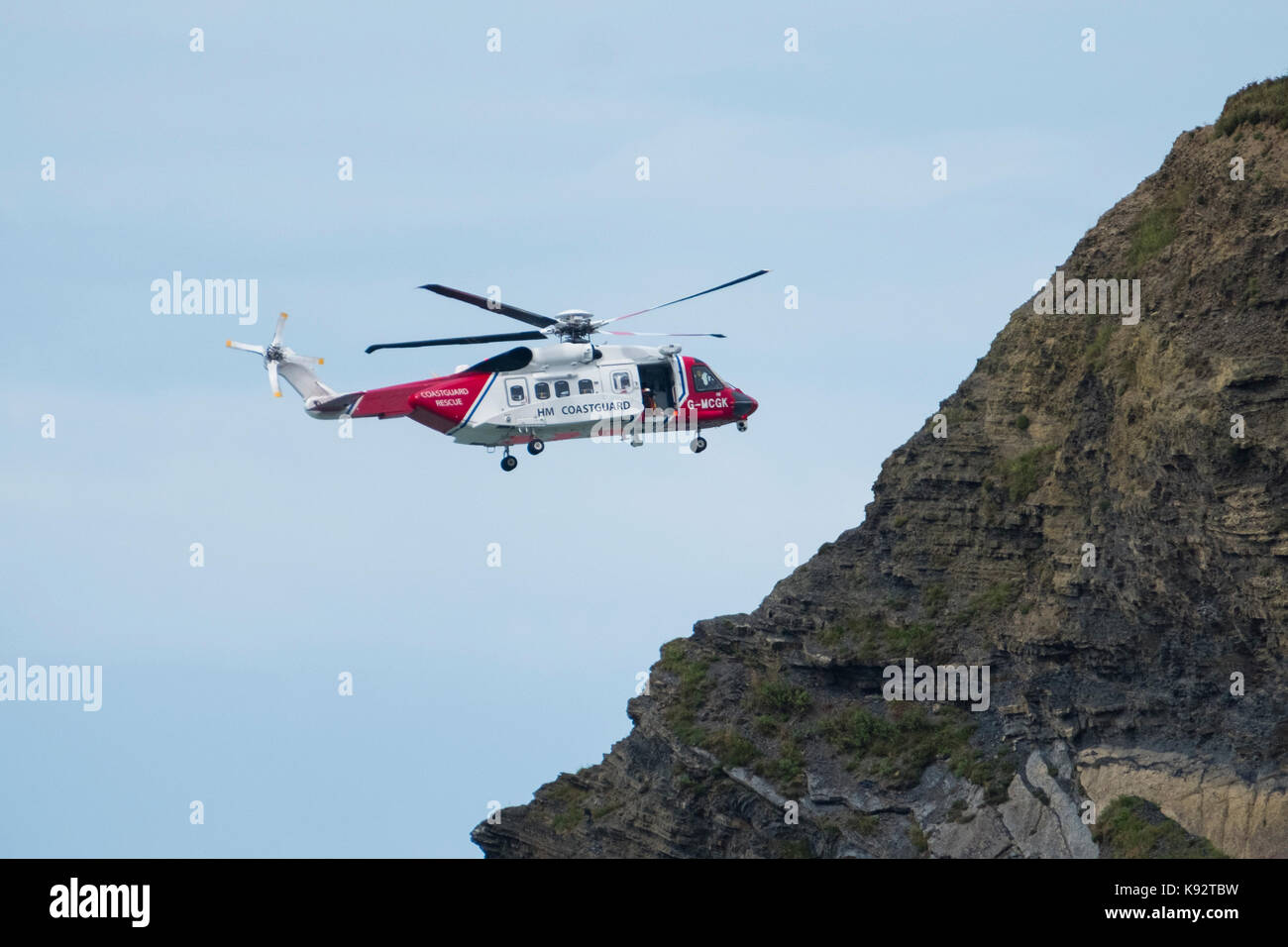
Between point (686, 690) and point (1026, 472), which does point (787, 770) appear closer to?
point (686, 690)

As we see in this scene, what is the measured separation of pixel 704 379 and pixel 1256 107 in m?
19.7

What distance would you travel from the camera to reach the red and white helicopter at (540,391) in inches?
2399

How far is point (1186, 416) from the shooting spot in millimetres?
64438

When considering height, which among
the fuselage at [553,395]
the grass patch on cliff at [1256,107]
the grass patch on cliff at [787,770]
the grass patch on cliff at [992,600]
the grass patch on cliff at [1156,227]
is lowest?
the grass patch on cliff at [787,770]

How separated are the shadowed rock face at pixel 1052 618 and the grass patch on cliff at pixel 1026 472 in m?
0.12

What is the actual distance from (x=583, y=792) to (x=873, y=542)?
13.7 m

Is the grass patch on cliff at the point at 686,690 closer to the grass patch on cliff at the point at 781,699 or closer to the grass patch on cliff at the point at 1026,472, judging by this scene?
the grass patch on cliff at the point at 781,699

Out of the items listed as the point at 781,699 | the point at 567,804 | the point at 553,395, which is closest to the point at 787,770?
the point at 781,699

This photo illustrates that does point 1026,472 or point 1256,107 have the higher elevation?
point 1256,107

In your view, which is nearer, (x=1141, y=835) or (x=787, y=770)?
(x=1141, y=835)

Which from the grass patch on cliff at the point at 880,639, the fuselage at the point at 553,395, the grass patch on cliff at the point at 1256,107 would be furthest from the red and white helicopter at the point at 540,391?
the grass patch on cliff at the point at 1256,107

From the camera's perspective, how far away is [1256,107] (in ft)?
227

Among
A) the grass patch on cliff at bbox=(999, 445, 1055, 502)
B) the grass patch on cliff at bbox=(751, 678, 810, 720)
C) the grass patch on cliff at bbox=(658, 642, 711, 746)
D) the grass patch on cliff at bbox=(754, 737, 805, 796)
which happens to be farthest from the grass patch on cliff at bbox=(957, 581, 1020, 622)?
the grass patch on cliff at bbox=(658, 642, 711, 746)
